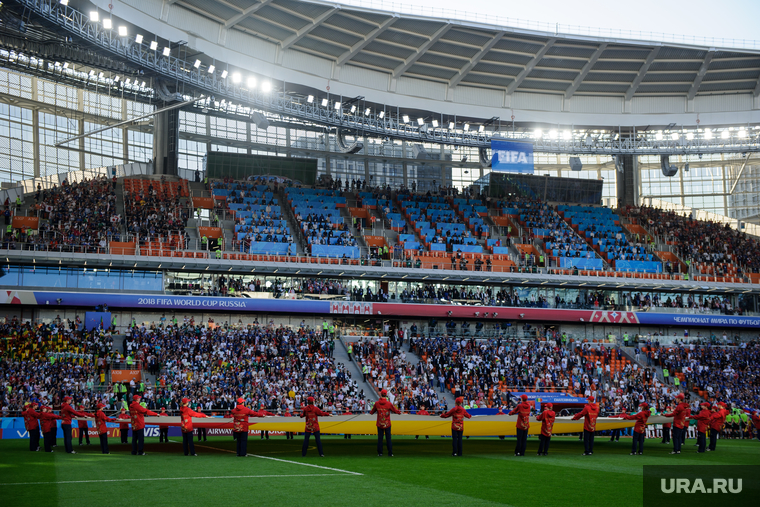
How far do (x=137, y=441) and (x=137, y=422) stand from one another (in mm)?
870

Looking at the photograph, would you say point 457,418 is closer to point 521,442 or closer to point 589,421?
point 521,442

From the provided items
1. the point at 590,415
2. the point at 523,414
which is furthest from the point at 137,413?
the point at 590,415

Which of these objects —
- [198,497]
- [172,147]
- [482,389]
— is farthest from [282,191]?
[198,497]

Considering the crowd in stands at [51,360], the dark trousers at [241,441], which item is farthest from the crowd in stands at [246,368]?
the dark trousers at [241,441]

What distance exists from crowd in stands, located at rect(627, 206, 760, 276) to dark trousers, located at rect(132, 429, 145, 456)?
156ft

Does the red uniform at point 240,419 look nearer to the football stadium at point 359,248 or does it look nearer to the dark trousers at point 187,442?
the football stadium at point 359,248

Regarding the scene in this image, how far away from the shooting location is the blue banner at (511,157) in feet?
182

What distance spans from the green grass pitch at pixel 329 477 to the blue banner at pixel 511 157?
36762 millimetres

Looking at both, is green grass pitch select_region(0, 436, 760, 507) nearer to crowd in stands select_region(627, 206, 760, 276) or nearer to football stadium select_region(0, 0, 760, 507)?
football stadium select_region(0, 0, 760, 507)

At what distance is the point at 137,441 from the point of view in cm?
1898

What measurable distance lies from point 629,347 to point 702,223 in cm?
1905

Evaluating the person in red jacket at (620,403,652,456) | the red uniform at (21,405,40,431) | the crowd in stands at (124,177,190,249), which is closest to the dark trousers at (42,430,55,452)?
the red uniform at (21,405,40,431)

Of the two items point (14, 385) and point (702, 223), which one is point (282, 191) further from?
point (702, 223)

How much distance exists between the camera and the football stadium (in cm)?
2717
